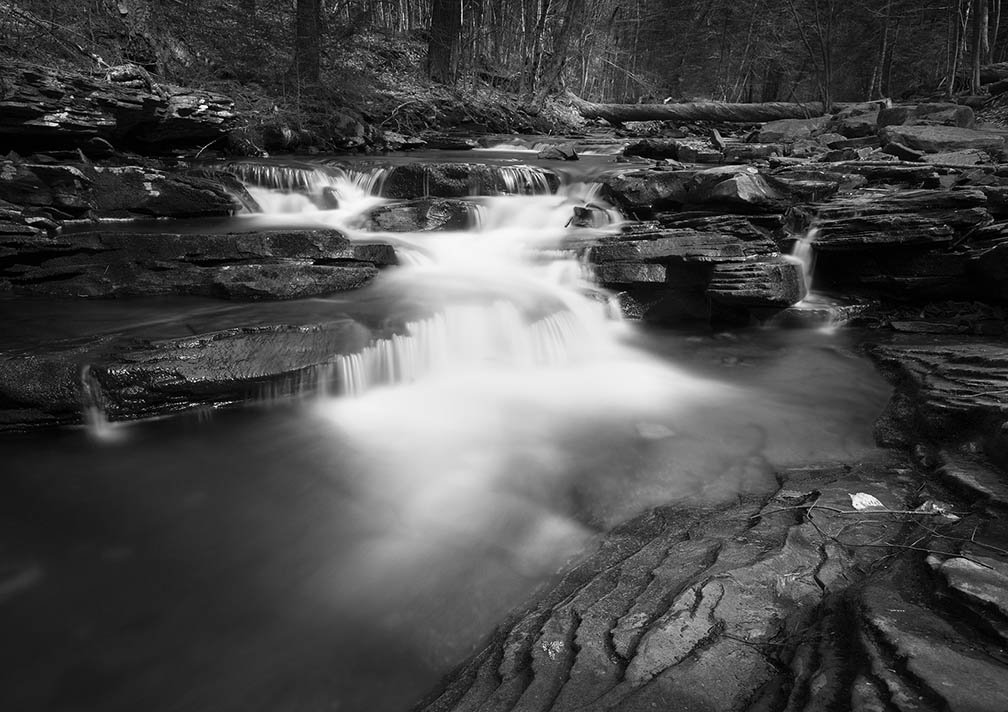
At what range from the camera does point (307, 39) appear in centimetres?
1401

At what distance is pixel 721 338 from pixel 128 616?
629cm

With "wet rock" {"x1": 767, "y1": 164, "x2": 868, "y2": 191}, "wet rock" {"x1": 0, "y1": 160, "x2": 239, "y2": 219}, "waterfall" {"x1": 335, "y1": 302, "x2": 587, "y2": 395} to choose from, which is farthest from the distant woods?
"wet rock" {"x1": 767, "y1": 164, "x2": 868, "y2": 191}

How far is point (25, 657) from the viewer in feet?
8.41

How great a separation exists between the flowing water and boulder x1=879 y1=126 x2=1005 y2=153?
6.37 meters

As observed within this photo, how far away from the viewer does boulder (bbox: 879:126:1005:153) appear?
402 inches

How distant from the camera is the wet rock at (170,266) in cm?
574

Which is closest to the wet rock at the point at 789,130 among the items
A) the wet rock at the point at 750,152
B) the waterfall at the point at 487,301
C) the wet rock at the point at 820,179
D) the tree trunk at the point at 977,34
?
the wet rock at the point at 750,152

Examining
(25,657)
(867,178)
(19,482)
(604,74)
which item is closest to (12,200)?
(19,482)

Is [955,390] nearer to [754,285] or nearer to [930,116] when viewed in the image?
Answer: [754,285]

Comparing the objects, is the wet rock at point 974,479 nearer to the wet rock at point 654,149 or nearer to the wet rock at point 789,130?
the wet rock at point 654,149

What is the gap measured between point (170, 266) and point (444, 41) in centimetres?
1596

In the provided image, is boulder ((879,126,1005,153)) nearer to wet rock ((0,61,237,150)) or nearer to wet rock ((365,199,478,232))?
wet rock ((365,199,478,232))

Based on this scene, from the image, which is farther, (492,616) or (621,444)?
(621,444)

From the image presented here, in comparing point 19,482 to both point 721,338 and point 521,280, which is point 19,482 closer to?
point 521,280
